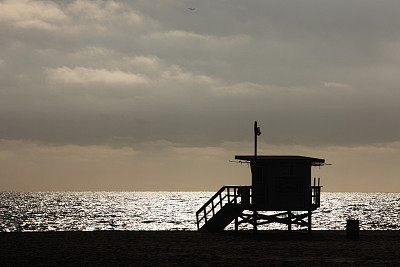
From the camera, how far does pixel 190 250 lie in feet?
77.9

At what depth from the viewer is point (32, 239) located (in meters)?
28.2

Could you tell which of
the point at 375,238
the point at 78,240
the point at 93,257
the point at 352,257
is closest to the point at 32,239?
the point at 78,240

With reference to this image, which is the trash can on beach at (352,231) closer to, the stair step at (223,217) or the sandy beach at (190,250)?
the sandy beach at (190,250)

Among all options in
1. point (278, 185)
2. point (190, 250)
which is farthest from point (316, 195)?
point (190, 250)

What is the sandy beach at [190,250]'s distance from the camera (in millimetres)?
20328

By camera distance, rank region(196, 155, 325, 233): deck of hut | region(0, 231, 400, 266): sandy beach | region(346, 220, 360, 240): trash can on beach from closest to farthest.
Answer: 1. region(0, 231, 400, 266): sandy beach
2. region(346, 220, 360, 240): trash can on beach
3. region(196, 155, 325, 233): deck of hut

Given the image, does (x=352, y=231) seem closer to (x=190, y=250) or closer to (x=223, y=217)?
(x=223, y=217)

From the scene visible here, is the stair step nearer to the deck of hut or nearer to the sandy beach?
the deck of hut

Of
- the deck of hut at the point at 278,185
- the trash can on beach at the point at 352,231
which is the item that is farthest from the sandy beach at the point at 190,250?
the deck of hut at the point at 278,185

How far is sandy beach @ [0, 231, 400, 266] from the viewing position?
2033 cm

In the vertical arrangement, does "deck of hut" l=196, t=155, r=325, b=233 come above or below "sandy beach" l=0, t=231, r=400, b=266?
above

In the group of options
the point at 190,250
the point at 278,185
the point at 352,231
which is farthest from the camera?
the point at 278,185

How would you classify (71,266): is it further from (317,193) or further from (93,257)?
(317,193)

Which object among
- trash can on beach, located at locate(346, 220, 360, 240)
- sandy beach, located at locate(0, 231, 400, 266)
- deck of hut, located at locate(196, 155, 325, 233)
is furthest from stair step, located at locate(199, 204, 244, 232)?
trash can on beach, located at locate(346, 220, 360, 240)
